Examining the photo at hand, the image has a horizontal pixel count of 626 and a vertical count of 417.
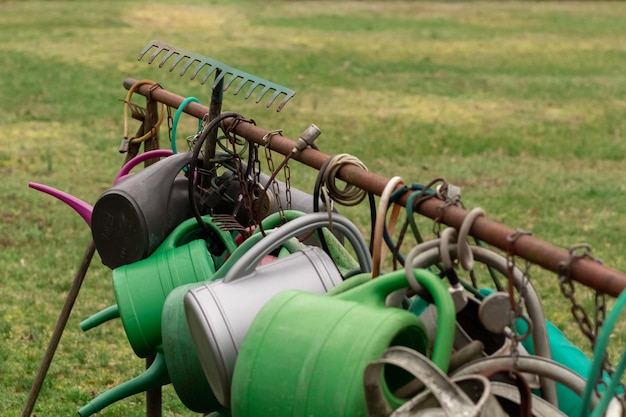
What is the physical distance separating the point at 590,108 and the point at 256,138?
9646 millimetres

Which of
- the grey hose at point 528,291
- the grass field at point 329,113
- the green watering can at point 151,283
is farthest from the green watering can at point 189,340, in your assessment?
the grass field at point 329,113

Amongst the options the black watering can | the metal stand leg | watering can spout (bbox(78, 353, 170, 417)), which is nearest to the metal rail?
the black watering can

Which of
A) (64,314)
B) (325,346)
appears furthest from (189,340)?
(64,314)

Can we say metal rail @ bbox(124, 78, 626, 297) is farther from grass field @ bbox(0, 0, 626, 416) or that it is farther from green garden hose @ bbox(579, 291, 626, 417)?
grass field @ bbox(0, 0, 626, 416)

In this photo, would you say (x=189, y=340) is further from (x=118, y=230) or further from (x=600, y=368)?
(x=600, y=368)

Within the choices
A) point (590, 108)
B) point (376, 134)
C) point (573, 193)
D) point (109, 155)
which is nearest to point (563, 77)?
point (590, 108)

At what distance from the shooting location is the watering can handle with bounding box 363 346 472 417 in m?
1.37

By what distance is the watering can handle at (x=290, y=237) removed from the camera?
6.01 ft

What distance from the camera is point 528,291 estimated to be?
1.59m

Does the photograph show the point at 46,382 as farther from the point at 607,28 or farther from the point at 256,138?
the point at 607,28

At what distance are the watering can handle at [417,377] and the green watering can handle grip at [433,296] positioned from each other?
0.08 meters

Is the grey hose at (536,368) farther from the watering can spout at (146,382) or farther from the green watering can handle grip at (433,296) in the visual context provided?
the watering can spout at (146,382)

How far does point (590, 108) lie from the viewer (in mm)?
11414

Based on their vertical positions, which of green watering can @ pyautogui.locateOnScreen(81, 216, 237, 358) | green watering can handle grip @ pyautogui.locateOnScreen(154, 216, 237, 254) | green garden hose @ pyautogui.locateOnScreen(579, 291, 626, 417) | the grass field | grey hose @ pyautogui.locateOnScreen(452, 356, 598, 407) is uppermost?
green garden hose @ pyautogui.locateOnScreen(579, 291, 626, 417)
